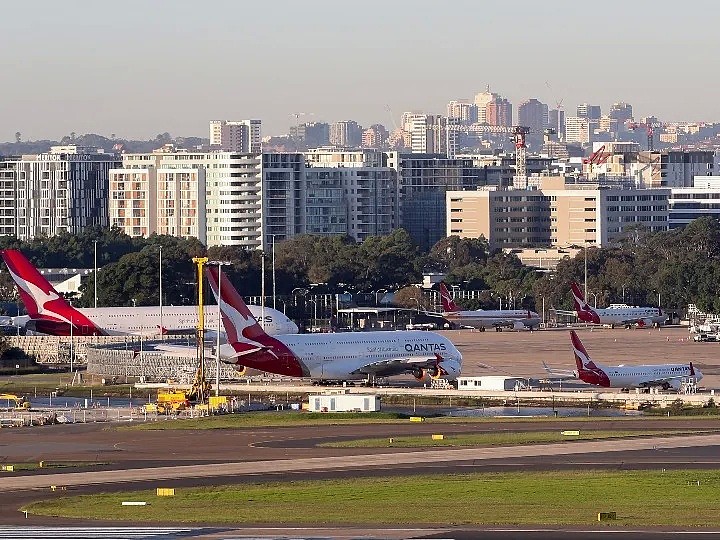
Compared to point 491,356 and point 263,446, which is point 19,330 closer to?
point 491,356

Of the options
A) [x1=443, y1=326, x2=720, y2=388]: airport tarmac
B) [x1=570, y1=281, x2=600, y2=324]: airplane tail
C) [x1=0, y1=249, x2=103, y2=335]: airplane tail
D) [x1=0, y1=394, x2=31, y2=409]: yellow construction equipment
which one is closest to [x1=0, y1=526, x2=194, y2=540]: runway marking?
[x1=0, y1=394, x2=31, y2=409]: yellow construction equipment

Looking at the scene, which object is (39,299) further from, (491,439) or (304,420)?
(491,439)

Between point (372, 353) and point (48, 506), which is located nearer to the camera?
point (48, 506)

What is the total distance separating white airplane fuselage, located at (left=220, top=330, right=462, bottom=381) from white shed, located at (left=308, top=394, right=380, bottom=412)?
1560 cm

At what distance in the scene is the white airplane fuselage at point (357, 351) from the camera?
116938 mm

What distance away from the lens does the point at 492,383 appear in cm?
11169

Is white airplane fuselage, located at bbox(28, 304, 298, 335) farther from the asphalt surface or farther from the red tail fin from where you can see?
the asphalt surface

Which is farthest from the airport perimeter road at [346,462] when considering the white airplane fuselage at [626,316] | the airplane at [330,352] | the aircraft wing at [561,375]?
the white airplane fuselage at [626,316]

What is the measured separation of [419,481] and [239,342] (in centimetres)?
4880

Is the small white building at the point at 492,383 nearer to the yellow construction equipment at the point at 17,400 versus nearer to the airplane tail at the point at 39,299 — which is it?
the yellow construction equipment at the point at 17,400

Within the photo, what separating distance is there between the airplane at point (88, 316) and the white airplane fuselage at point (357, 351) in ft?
87.2

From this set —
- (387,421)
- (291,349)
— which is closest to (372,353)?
(291,349)

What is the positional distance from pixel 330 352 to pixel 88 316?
41.4m

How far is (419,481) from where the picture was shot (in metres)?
65.2
